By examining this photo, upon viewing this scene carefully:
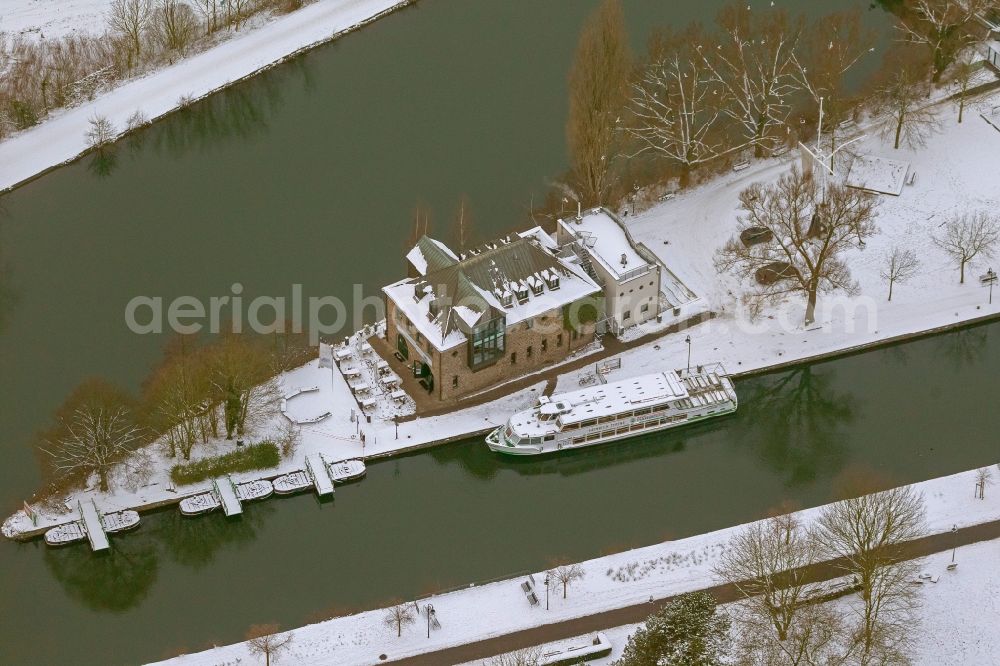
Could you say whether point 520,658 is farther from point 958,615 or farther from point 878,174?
point 878,174

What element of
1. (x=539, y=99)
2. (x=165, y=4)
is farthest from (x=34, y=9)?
(x=539, y=99)

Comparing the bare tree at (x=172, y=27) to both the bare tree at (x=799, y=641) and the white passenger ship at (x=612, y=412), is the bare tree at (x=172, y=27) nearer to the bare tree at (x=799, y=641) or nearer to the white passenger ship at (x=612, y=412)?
the white passenger ship at (x=612, y=412)

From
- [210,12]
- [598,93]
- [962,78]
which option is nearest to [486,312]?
[598,93]

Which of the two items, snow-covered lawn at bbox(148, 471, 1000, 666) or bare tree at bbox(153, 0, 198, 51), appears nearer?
snow-covered lawn at bbox(148, 471, 1000, 666)

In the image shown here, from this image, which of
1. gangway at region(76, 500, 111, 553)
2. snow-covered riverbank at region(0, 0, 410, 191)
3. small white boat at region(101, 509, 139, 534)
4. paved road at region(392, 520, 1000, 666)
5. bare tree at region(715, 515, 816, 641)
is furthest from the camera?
snow-covered riverbank at region(0, 0, 410, 191)

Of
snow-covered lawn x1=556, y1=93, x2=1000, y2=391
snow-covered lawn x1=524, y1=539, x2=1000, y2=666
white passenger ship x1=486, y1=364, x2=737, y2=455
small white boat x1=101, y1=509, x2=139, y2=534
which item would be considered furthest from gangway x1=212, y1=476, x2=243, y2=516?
snow-covered lawn x1=556, y1=93, x2=1000, y2=391

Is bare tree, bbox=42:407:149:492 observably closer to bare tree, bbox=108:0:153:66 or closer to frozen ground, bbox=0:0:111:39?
bare tree, bbox=108:0:153:66

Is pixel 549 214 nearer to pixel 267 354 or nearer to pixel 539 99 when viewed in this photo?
pixel 539 99
